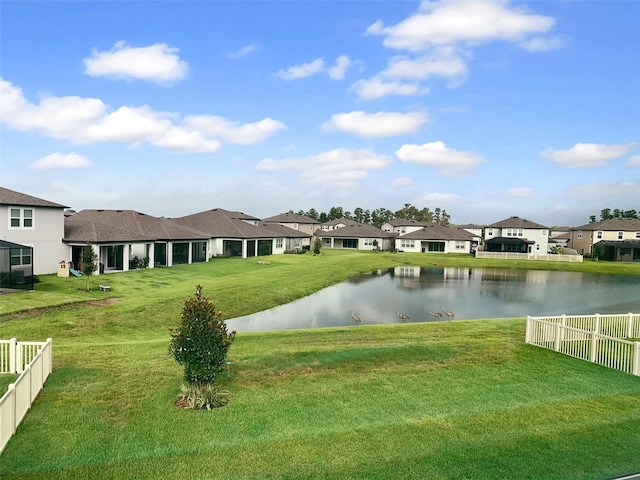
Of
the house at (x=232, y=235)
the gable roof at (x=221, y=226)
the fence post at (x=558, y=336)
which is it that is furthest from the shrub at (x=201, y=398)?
the gable roof at (x=221, y=226)

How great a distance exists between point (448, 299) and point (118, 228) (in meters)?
27.8

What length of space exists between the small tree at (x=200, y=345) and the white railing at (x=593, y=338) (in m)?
11.4

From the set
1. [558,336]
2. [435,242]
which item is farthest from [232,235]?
[558,336]

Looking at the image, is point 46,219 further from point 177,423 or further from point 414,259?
point 414,259

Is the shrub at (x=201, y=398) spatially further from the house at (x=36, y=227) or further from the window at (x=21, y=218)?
the window at (x=21, y=218)

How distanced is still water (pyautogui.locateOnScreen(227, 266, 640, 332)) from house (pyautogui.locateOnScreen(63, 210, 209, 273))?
1609 cm

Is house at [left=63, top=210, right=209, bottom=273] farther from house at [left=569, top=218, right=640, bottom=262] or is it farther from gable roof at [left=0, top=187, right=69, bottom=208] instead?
house at [left=569, top=218, right=640, bottom=262]

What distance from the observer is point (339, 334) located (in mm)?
19375

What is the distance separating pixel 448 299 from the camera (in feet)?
109

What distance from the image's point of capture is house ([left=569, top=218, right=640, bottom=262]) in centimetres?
6906

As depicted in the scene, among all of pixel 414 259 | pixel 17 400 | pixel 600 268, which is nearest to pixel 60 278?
pixel 17 400

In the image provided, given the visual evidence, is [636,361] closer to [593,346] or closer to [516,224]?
[593,346]

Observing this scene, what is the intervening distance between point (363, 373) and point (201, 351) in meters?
4.92

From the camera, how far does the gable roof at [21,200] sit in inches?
1220
